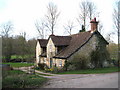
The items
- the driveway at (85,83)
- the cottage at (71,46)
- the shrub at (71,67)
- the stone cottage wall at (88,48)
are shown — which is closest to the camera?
the driveway at (85,83)

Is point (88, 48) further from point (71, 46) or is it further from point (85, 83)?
point (85, 83)

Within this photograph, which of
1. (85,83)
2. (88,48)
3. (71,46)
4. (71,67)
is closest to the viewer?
(85,83)

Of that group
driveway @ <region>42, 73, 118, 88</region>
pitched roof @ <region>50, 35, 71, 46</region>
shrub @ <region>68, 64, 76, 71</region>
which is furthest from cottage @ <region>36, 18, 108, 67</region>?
driveway @ <region>42, 73, 118, 88</region>

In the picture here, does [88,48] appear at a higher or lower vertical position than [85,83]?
higher

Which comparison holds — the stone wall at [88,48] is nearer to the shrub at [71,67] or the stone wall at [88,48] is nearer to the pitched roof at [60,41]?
the shrub at [71,67]

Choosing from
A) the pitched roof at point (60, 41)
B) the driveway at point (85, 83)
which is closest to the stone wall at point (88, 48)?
the pitched roof at point (60, 41)

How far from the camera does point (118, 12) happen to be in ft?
92.3

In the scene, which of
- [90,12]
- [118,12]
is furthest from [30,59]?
[118,12]

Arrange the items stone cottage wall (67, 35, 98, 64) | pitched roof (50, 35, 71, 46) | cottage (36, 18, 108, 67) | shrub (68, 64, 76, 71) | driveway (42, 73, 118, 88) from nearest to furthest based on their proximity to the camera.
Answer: driveway (42, 73, 118, 88)
shrub (68, 64, 76, 71)
stone cottage wall (67, 35, 98, 64)
cottage (36, 18, 108, 67)
pitched roof (50, 35, 71, 46)

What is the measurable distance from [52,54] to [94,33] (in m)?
8.77

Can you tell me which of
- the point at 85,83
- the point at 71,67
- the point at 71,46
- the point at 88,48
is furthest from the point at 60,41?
the point at 85,83

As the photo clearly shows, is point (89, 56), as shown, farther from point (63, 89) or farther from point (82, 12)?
point (82, 12)

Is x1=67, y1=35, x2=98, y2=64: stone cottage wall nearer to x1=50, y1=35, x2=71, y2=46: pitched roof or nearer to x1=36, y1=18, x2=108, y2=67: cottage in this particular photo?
x1=36, y1=18, x2=108, y2=67: cottage

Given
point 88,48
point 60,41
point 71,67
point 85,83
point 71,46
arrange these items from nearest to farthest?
1. point 85,83
2. point 71,67
3. point 88,48
4. point 71,46
5. point 60,41
